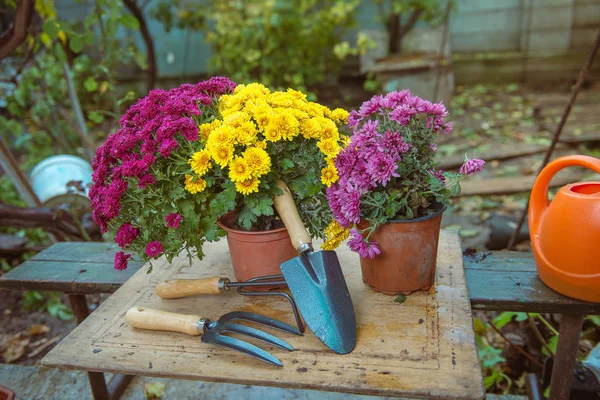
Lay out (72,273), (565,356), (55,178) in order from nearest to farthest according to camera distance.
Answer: (565,356) → (72,273) → (55,178)

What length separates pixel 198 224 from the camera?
4.44 ft

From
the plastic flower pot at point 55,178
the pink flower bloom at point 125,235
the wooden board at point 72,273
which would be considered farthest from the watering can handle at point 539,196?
the plastic flower pot at point 55,178

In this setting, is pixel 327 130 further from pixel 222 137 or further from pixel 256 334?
pixel 256 334

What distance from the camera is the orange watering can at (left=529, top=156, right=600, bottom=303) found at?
1228mm

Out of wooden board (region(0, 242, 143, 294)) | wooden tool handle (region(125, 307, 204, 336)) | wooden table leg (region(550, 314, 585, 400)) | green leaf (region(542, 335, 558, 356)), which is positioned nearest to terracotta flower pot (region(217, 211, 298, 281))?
wooden tool handle (region(125, 307, 204, 336))

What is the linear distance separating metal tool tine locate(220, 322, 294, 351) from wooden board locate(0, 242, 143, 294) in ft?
1.99

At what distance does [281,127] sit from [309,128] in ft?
0.30

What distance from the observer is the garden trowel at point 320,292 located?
1146 millimetres

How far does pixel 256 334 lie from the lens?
3.89 ft

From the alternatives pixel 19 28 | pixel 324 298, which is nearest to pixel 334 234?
pixel 324 298

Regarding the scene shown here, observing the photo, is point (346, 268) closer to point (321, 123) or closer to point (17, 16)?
point (321, 123)

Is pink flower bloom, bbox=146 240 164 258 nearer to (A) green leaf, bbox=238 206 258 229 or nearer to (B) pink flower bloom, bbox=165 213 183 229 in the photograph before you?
(B) pink flower bloom, bbox=165 213 183 229

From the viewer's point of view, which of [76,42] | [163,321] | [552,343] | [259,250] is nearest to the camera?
[163,321]

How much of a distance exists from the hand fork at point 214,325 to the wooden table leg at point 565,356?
844mm
